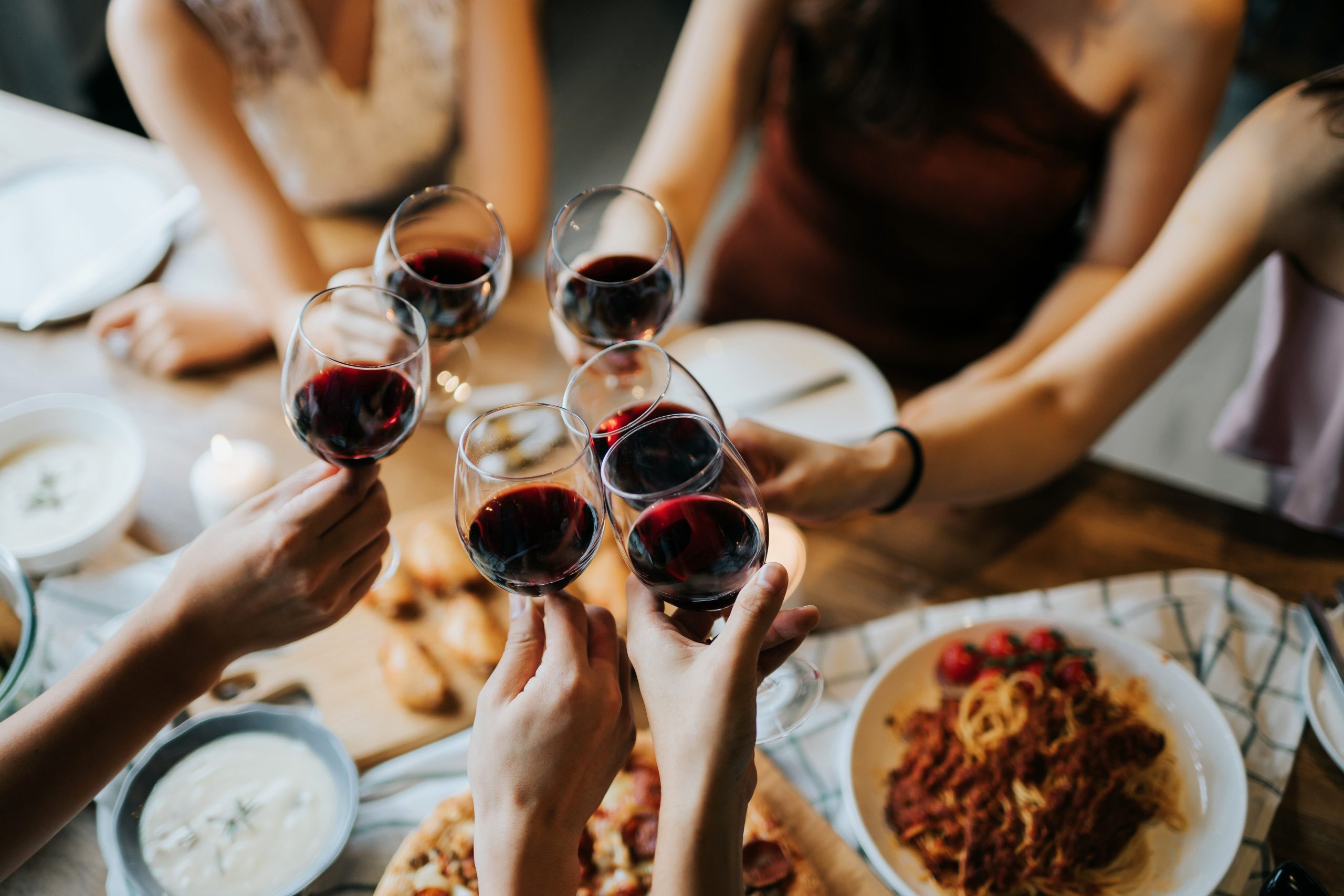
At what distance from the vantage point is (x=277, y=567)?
1032 mm

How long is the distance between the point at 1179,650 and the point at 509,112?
1.70m

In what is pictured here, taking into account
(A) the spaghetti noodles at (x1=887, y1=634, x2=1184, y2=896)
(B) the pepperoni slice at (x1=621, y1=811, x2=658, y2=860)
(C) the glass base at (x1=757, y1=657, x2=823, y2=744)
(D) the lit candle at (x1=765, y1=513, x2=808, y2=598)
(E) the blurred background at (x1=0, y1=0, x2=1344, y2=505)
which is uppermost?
(D) the lit candle at (x1=765, y1=513, x2=808, y2=598)

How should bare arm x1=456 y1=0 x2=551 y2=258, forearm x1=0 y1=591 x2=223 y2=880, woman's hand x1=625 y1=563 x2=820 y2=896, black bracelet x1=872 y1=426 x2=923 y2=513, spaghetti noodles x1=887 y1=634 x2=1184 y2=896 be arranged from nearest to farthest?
woman's hand x1=625 y1=563 x2=820 y2=896, forearm x1=0 y1=591 x2=223 y2=880, spaghetti noodles x1=887 y1=634 x2=1184 y2=896, black bracelet x1=872 y1=426 x2=923 y2=513, bare arm x1=456 y1=0 x2=551 y2=258

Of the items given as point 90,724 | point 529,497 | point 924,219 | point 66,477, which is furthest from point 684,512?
point 924,219

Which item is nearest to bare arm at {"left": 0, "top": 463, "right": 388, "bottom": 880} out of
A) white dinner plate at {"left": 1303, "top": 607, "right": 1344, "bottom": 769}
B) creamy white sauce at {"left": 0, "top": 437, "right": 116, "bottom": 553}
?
creamy white sauce at {"left": 0, "top": 437, "right": 116, "bottom": 553}

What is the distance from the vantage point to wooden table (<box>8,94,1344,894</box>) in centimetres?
137

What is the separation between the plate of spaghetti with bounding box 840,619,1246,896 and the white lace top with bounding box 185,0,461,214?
1657mm

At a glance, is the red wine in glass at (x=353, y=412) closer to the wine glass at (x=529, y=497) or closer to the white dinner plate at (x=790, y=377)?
the wine glass at (x=529, y=497)

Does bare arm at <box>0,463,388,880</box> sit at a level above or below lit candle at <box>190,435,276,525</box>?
above

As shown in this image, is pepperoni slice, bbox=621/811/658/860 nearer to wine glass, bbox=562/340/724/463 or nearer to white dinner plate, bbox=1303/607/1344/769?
wine glass, bbox=562/340/724/463

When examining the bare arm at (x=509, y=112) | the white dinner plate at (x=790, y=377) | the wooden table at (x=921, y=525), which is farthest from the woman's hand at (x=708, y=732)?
the bare arm at (x=509, y=112)

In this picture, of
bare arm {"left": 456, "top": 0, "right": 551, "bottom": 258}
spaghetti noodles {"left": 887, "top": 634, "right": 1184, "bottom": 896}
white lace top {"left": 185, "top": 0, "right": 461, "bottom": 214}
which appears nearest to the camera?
spaghetti noodles {"left": 887, "top": 634, "right": 1184, "bottom": 896}

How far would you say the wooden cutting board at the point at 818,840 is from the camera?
1.07m

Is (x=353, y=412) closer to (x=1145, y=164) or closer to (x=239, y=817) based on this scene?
(x=239, y=817)
